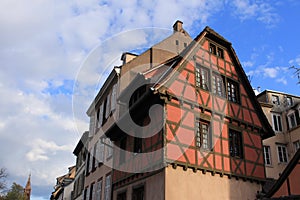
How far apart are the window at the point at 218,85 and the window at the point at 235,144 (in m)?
1.79

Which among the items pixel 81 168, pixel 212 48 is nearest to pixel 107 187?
pixel 212 48

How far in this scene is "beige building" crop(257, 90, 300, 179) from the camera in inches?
905

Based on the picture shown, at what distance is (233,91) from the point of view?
15.1 m

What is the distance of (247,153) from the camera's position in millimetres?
13945

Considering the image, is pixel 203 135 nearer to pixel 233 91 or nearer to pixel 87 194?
pixel 233 91

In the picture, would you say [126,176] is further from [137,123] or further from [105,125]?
[105,125]

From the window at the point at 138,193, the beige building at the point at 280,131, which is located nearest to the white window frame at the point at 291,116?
the beige building at the point at 280,131

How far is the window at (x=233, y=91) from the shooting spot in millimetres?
14766

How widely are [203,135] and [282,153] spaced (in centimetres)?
1381

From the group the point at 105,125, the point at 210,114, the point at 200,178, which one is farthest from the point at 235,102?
the point at 105,125

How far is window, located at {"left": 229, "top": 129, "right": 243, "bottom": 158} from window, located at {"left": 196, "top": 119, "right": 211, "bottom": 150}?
4.38ft

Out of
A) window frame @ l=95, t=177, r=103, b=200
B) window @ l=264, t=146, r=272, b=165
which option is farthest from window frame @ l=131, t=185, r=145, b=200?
window @ l=264, t=146, r=272, b=165

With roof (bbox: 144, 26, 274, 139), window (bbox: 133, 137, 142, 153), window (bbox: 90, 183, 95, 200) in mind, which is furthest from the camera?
window (bbox: 90, 183, 95, 200)

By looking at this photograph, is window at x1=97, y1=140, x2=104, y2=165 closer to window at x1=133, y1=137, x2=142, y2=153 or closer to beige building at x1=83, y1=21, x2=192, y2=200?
beige building at x1=83, y1=21, x2=192, y2=200
